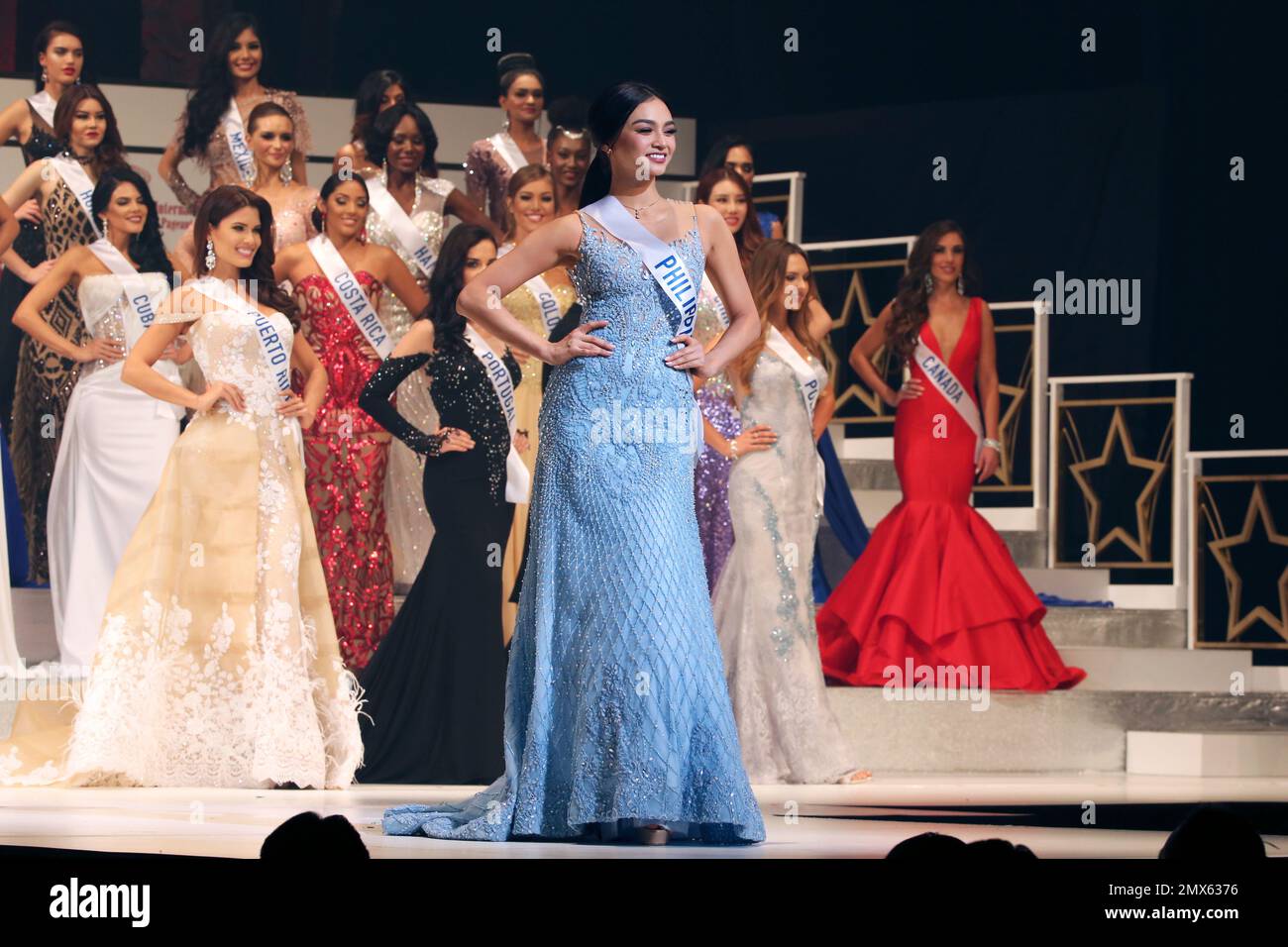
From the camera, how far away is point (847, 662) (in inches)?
278

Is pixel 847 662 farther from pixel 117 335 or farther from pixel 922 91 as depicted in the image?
pixel 922 91

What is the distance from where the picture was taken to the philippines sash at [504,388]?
6277mm

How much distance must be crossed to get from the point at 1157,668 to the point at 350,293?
107 inches

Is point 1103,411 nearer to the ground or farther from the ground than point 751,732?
farther from the ground

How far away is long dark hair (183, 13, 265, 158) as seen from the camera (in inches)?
294

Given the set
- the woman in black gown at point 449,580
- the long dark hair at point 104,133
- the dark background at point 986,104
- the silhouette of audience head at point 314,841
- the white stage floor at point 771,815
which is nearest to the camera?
the silhouette of audience head at point 314,841

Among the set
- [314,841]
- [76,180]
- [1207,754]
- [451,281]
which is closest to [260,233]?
[451,281]

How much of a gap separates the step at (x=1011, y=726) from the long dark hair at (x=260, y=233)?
1.93 meters

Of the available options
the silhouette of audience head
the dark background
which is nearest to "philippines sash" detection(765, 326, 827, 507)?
the dark background

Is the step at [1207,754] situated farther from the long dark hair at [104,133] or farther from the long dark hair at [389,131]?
the long dark hair at [104,133]

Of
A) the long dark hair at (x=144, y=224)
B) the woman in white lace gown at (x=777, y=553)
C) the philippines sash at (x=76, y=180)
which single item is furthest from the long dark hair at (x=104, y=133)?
the woman in white lace gown at (x=777, y=553)

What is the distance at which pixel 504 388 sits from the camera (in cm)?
629

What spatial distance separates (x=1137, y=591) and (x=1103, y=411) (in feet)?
2.57
